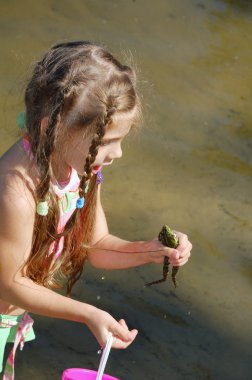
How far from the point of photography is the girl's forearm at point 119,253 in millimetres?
2137

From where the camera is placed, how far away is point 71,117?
179cm

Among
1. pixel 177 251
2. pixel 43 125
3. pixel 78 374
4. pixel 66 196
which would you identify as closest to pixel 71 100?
pixel 43 125

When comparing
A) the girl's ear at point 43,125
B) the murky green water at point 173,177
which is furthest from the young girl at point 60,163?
the murky green water at point 173,177

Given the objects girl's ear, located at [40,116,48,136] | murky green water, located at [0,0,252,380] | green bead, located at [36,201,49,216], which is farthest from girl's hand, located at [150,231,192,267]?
murky green water, located at [0,0,252,380]

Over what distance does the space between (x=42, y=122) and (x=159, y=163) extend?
→ 1.65 meters

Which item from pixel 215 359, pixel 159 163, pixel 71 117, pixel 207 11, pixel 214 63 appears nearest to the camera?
pixel 71 117

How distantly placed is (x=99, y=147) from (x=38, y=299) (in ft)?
1.48

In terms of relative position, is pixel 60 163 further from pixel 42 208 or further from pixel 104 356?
pixel 104 356

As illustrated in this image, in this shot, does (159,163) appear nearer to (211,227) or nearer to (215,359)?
(211,227)

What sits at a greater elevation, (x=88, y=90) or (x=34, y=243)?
(x=88, y=90)

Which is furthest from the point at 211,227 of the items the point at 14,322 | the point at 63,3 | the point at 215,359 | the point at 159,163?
the point at 63,3

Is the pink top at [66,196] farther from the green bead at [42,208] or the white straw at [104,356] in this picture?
the white straw at [104,356]

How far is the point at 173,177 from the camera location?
11.2ft

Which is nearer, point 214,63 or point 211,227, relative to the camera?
point 211,227
